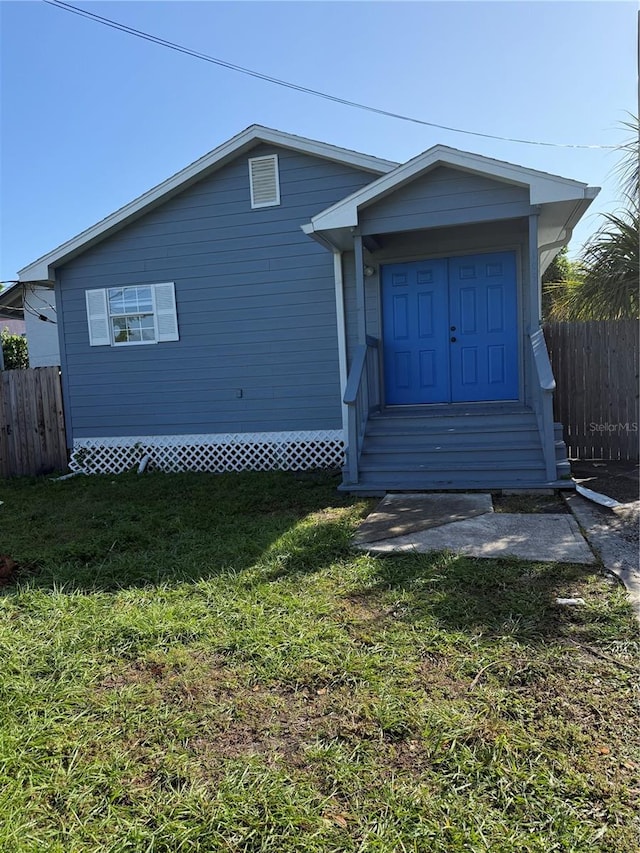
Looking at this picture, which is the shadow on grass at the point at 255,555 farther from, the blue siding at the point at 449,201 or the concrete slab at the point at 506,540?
the blue siding at the point at 449,201

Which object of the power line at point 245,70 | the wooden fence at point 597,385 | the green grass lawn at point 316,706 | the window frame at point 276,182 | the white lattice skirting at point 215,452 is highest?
the power line at point 245,70

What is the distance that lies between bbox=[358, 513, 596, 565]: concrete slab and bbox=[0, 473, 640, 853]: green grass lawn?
230 millimetres

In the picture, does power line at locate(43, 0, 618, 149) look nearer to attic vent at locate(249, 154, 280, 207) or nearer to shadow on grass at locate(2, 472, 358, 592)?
attic vent at locate(249, 154, 280, 207)

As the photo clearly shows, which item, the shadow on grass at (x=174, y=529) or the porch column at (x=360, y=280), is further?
the porch column at (x=360, y=280)

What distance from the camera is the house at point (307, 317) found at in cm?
636

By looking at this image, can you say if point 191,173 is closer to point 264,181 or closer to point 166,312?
point 264,181

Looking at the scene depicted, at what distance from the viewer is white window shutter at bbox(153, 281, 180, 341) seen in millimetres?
8617

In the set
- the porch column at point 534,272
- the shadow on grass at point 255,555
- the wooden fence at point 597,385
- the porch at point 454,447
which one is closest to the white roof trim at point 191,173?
the porch column at point 534,272

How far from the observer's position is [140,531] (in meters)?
4.99

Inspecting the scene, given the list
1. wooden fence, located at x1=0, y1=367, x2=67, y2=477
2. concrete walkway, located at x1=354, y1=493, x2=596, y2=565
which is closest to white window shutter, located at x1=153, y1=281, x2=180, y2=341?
wooden fence, located at x1=0, y1=367, x2=67, y2=477

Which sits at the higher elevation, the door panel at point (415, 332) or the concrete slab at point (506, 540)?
the door panel at point (415, 332)

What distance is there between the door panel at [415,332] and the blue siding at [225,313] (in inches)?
31.7

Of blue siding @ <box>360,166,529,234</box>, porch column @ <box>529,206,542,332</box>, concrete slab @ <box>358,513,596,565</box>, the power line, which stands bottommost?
concrete slab @ <box>358,513,596,565</box>

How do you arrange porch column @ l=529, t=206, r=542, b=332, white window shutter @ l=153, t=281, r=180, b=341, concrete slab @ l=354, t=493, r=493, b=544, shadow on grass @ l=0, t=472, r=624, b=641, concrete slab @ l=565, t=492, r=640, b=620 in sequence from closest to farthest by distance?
shadow on grass @ l=0, t=472, r=624, b=641, concrete slab @ l=565, t=492, r=640, b=620, concrete slab @ l=354, t=493, r=493, b=544, porch column @ l=529, t=206, r=542, b=332, white window shutter @ l=153, t=281, r=180, b=341
